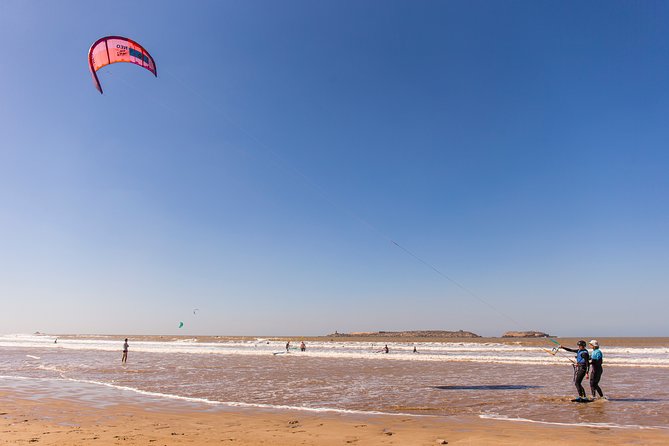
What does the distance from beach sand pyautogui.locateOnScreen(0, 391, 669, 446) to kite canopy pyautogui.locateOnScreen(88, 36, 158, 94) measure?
10.2m

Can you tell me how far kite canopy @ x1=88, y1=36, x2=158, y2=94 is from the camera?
45.3ft

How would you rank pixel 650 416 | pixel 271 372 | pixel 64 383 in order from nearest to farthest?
pixel 650 416, pixel 64 383, pixel 271 372

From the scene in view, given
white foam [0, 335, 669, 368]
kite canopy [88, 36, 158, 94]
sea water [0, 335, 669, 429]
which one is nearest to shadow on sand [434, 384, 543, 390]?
sea water [0, 335, 669, 429]

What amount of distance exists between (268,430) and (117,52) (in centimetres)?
1318

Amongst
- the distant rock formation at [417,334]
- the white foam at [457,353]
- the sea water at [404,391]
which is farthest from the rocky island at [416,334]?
the sea water at [404,391]

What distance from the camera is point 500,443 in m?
6.50

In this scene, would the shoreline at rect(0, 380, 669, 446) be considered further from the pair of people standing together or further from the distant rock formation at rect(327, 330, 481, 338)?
the distant rock formation at rect(327, 330, 481, 338)

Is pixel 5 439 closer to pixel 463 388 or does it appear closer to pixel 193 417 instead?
pixel 193 417

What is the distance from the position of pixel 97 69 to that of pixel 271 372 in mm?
13945

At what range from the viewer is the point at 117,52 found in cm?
1430

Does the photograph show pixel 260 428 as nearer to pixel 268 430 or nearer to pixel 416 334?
pixel 268 430

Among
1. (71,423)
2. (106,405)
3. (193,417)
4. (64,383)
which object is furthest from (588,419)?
(64,383)

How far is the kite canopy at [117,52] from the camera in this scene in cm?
1380

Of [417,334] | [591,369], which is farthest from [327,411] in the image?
[417,334]
